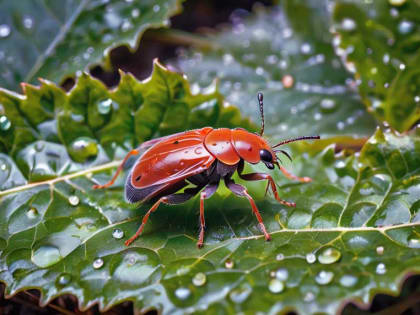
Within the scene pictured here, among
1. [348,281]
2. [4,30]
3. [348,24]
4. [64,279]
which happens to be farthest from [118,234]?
[348,24]

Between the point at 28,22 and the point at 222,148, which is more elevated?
the point at 28,22

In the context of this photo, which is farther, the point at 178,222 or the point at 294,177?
the point at 294,177

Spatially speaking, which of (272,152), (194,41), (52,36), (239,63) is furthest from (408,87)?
(52,36)

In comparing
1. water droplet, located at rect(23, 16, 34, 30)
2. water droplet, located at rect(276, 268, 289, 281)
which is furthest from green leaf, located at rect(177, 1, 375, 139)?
water droplet, located at rect(276, 268, 289, 281)

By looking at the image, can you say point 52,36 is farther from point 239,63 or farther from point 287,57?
point 287,57

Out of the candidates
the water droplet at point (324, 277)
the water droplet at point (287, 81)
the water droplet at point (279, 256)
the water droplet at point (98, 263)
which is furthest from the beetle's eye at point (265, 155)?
the water droplet at point (287, 81)

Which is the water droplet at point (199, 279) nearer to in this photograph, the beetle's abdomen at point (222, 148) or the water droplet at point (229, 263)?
the water droplet at point (229, 263)

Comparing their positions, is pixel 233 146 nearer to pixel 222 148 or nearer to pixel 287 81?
pixel 222 148
